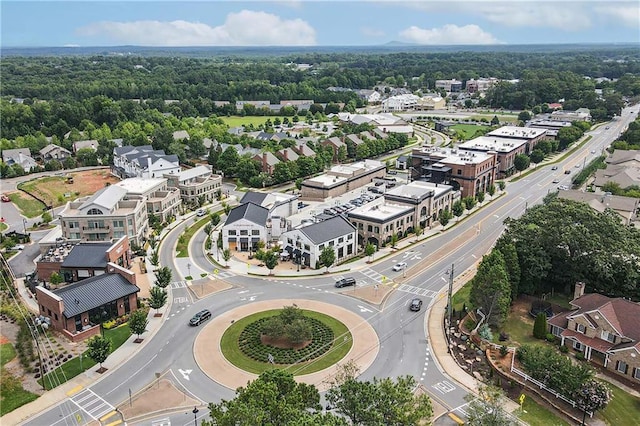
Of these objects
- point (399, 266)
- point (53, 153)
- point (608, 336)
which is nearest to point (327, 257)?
point (399, 266)

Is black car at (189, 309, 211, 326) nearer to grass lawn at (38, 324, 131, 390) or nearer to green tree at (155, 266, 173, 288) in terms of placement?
grass lawn at (38, 324, 131, 390)

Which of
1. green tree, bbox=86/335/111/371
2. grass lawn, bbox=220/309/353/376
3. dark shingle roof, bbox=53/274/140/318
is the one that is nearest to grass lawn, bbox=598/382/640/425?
grass lawn, bbox=220/309/353/376

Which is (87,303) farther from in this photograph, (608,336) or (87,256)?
(608,336)

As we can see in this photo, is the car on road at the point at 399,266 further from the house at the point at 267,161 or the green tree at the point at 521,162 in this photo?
the green tree at the point at 521,162

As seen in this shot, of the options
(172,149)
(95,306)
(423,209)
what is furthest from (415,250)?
(172,149)

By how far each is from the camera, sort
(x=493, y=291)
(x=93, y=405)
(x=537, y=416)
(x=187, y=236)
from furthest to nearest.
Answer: (x=187, y=236)
(x=493, y=291)
(x=93, y=405)
(x=537, y=416)

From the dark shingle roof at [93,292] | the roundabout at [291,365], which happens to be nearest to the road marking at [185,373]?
the roundabout at [291,365]
